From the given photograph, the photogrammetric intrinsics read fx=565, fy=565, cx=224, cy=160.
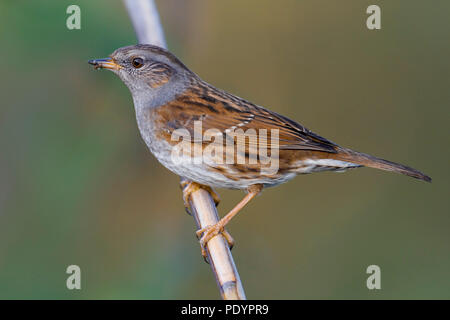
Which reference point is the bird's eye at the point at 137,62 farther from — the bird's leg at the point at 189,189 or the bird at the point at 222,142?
the bird's leg at the point at 189,189

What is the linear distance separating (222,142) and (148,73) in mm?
692

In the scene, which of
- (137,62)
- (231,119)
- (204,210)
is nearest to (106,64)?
(137,62)

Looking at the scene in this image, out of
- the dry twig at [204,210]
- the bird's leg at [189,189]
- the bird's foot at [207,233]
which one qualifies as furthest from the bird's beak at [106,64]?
the bird's foot at [207,233]

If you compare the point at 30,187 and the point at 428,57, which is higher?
the point at 428,57

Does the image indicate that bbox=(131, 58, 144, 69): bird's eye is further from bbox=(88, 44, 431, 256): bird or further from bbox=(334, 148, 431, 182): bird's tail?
bbox=(334, 148, 431, 182): bird's tail

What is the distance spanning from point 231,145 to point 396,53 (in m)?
2.02

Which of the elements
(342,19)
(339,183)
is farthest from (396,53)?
(339,183)

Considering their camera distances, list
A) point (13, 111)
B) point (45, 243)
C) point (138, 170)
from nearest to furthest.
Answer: point (45, 243)
point (13, 111)
point (138, 170)

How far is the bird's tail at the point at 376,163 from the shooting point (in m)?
3.00

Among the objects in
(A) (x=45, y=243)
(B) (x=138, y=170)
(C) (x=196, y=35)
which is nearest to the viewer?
(A) (x=45, y=243)

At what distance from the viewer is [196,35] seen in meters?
4.20

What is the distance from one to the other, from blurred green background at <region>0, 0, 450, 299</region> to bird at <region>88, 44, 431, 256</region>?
12.1 inches

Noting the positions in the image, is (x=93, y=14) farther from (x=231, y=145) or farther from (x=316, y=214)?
(x=316, y=214)

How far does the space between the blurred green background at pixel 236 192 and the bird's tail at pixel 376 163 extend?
838 mm
